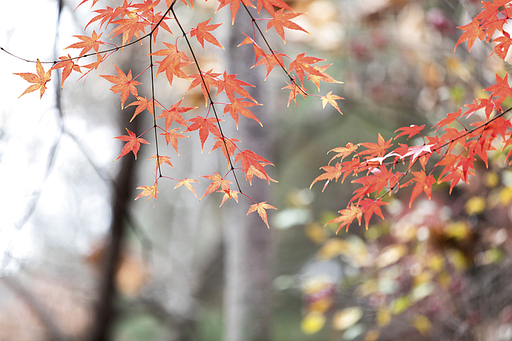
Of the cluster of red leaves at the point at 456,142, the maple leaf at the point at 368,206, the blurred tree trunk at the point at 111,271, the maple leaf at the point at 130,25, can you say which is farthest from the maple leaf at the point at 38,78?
the blurred tree trunk at the point at 111,271

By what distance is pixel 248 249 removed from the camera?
160cm

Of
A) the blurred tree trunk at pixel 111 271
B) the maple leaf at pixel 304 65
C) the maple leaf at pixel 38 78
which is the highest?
the blurred tree trunk at pixel 111 271

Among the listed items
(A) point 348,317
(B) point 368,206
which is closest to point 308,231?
(A) point 348,317

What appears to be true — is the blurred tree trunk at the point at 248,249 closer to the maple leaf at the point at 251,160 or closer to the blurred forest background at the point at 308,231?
the blurred forest background at the point at 308,231

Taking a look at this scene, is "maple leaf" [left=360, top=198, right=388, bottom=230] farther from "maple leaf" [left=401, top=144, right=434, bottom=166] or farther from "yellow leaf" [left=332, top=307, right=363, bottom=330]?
"yellow leaf" [left=332, top=307, right=363, bottom=330]

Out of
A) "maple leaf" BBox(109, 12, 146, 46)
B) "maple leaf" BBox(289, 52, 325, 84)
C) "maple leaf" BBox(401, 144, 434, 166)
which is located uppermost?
"maple leaf" BBox(109, 12, 146, 46)

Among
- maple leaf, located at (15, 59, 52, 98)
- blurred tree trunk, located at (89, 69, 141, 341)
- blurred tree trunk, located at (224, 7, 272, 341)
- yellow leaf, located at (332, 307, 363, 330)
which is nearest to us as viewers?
maple leaf, located at (15, 59, 52, 98)

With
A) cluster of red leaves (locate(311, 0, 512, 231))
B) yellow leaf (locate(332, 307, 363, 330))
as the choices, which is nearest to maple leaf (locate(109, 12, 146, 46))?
cluster of red leaves (locate(311, 0, 512, 231))

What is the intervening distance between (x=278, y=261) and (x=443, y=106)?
A: 3.54 m

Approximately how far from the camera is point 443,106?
199 centimetres

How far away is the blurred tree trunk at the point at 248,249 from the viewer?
1557 millimetres

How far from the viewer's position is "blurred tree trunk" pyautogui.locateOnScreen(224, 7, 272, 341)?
156 centimetres

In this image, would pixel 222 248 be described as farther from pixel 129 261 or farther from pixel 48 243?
pixel 48 243

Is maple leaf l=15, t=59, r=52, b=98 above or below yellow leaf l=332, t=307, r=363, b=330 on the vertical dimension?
above
